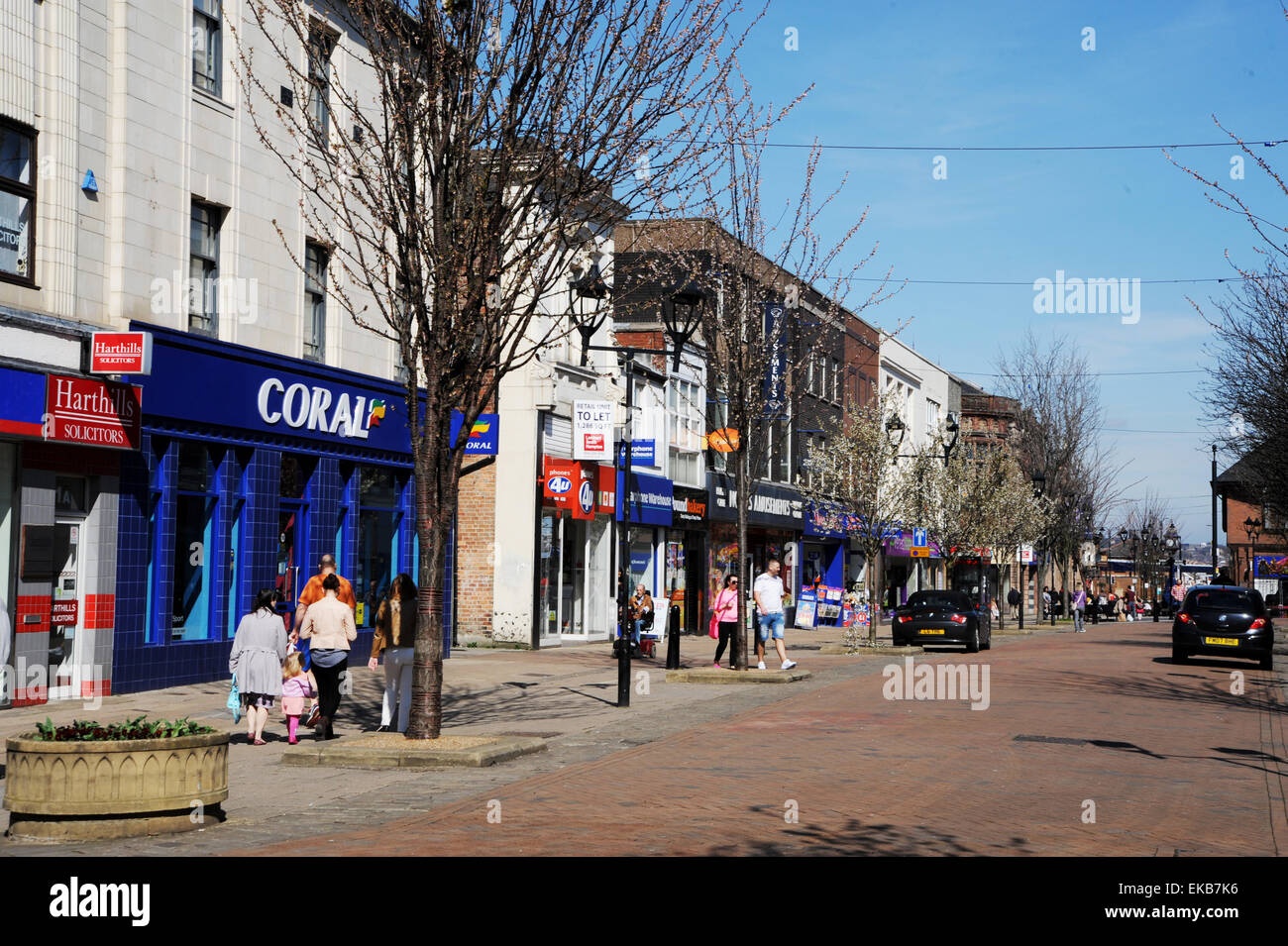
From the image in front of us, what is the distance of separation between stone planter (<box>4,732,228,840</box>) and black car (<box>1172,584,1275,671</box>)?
2501cm

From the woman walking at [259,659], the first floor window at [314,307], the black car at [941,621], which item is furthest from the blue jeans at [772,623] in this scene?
the woman walking at [259,659]

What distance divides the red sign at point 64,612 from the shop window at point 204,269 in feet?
14.6

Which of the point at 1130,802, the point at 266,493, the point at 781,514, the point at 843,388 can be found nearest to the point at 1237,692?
the point at 1130,802

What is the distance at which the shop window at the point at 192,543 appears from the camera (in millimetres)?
20734

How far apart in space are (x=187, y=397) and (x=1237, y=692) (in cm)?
1692

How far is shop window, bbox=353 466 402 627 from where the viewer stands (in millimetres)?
26172

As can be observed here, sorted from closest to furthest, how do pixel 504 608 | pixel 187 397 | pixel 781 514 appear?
pixel 187 397 < pixel 504 608 < pixel 781 514

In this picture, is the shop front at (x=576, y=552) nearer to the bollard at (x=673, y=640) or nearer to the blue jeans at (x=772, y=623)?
the bollard at (x=673, y=640)

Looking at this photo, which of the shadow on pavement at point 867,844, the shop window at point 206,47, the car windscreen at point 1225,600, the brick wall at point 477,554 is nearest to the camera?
the shadow on pavement at point 867,844

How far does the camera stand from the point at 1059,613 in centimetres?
8088

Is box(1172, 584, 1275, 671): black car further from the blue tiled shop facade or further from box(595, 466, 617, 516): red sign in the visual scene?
the blue tiled shop facade

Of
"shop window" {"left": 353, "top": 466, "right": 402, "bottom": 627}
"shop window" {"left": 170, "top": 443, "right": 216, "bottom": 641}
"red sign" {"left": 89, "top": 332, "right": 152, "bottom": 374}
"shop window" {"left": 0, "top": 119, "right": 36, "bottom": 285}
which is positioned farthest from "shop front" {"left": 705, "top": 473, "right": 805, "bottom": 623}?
"shop window" {"left": 0, "top": 119, "right": 36, "bottom": 285}
